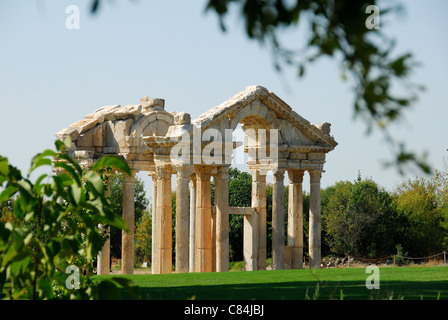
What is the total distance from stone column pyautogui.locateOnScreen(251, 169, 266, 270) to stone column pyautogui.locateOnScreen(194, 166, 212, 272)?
2.67 m

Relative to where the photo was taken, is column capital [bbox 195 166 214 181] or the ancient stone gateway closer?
the ancient stone gateway

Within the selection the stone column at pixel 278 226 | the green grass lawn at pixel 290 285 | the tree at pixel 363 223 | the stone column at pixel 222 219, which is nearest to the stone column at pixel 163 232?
the stone column at pixel 222 219

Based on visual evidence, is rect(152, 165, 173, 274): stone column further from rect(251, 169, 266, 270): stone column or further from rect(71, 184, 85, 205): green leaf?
rect(71, 184, 85, 205): green leaf

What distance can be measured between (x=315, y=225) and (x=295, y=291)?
44.0 ft

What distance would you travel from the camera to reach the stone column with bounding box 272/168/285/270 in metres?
29.2

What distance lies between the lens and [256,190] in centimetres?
2989

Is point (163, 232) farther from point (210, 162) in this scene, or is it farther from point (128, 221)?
point (210, 162)

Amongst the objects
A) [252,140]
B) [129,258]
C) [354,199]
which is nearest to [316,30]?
[252,140]

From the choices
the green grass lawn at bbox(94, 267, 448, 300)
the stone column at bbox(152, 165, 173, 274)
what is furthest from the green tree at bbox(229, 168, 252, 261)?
the green grass lawn at bbox(94, 267, 448, 300)

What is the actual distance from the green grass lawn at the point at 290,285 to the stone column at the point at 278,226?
5.37 meters

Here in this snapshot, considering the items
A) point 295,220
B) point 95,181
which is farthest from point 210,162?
point 95,181

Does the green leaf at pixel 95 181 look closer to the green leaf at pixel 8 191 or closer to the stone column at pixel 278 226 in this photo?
the green leaf at pixel 8 191

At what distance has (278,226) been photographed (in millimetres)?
29438
